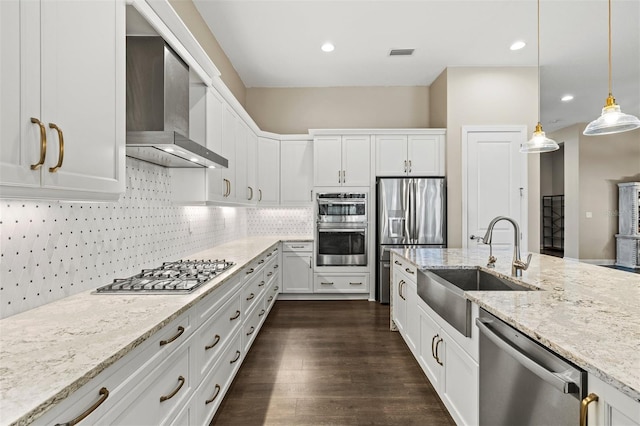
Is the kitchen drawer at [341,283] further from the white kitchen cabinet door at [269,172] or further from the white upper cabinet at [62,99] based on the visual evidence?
the white upper cabinet at [62,99]

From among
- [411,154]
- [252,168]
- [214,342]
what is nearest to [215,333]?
[214,342]

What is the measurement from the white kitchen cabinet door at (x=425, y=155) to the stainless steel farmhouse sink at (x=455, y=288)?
2382mm

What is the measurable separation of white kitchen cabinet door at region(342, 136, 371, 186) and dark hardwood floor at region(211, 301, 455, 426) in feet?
6.44

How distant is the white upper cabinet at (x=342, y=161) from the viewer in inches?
181

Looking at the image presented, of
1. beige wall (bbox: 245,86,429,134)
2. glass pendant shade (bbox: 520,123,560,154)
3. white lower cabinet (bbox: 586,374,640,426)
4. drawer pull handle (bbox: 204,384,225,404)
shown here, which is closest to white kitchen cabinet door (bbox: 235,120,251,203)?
beige wall (bbox: 245,86,429,134)

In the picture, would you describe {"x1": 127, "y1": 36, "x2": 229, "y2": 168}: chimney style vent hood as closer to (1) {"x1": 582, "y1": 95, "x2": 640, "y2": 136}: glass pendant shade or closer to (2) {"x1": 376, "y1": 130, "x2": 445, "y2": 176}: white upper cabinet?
(1) {"x1": 582, "y1": 95, "x2": 640, "y2": 136}: glass pendant shade

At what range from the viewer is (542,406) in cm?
105

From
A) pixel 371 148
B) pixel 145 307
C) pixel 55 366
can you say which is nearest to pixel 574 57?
pixel 371 148

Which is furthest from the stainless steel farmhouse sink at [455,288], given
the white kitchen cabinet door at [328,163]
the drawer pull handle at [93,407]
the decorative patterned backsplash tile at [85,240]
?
the white kitchen cabinet door at [328,163]

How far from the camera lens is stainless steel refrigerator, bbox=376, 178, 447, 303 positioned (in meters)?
4.41

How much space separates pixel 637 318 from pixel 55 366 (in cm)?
189

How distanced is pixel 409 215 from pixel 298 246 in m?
1.63

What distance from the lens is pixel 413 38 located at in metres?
3.68

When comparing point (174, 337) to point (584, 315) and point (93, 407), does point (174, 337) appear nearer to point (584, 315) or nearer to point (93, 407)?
point (93, 407)
